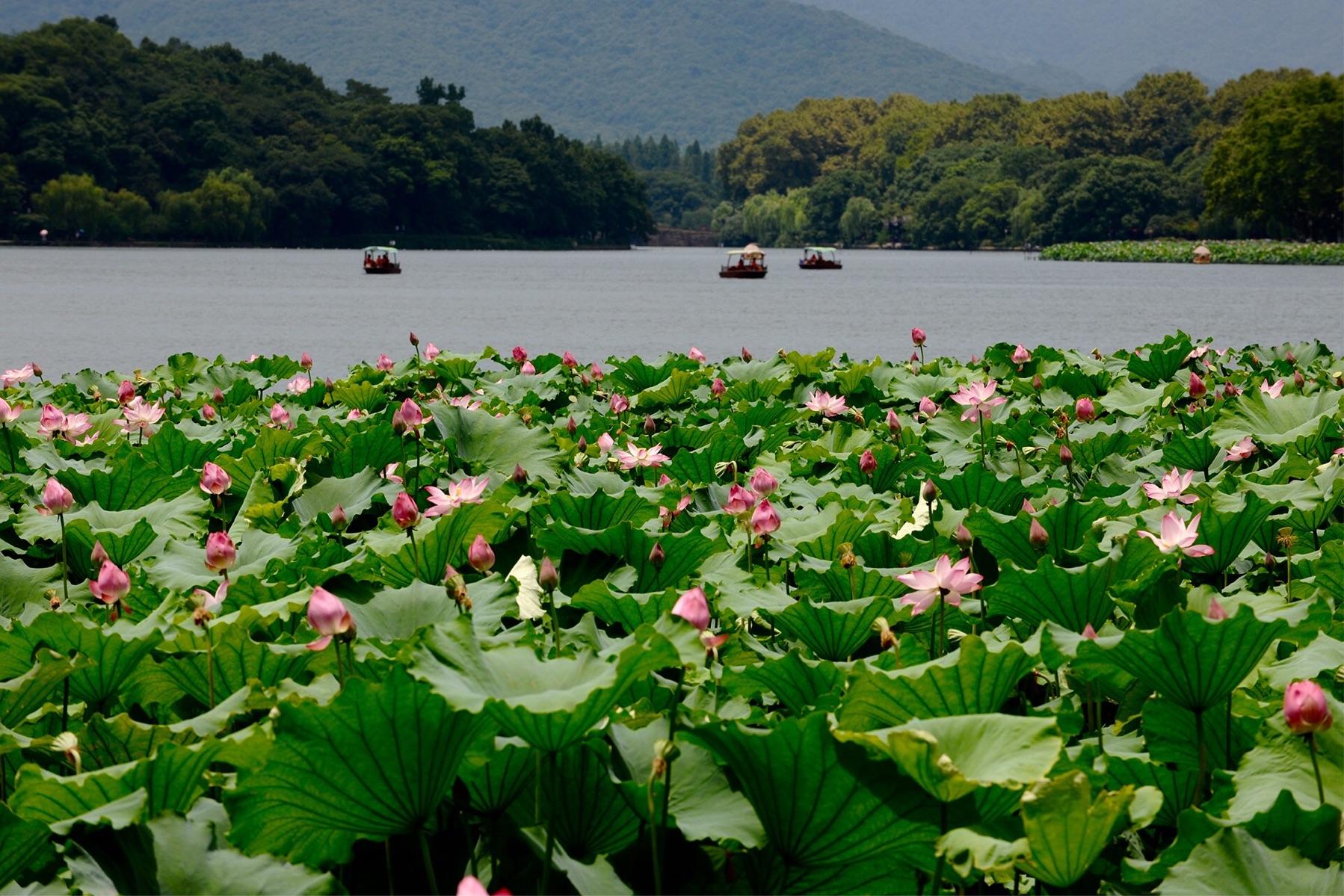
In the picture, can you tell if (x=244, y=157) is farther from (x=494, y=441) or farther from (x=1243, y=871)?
(x=1243, y=871)

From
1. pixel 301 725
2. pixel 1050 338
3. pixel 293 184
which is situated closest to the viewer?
pixel 301 725

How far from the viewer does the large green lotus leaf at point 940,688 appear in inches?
67.6

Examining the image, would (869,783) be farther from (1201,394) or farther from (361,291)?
(361,291)

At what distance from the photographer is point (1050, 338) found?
25.4 meters

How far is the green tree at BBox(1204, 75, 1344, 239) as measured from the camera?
64688mm

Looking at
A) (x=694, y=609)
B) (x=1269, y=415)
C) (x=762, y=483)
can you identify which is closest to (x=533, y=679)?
(x=694, y=609)

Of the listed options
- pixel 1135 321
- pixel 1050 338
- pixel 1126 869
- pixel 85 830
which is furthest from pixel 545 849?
pixel 1135 321

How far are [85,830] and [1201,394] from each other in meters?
4.35

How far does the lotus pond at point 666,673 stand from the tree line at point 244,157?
88715 mm

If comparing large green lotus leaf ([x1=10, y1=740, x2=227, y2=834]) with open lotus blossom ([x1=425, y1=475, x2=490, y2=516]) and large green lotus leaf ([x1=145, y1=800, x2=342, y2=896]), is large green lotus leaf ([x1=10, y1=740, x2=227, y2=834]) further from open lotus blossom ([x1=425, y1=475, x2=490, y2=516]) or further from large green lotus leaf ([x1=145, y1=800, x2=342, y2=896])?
open lotus blossom ([x1=425, y1=475, x2=490, y2=516])

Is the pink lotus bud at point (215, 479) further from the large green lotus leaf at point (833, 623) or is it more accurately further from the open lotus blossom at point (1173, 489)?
the open lotus blossom at point (1173, 489)

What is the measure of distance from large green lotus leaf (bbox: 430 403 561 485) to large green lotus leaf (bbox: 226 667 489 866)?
2.41 m

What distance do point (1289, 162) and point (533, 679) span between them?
7175 cm

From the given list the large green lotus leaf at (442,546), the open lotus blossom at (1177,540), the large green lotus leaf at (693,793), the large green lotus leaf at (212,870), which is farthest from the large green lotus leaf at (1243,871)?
the large green lotus leaf at (442,546)
